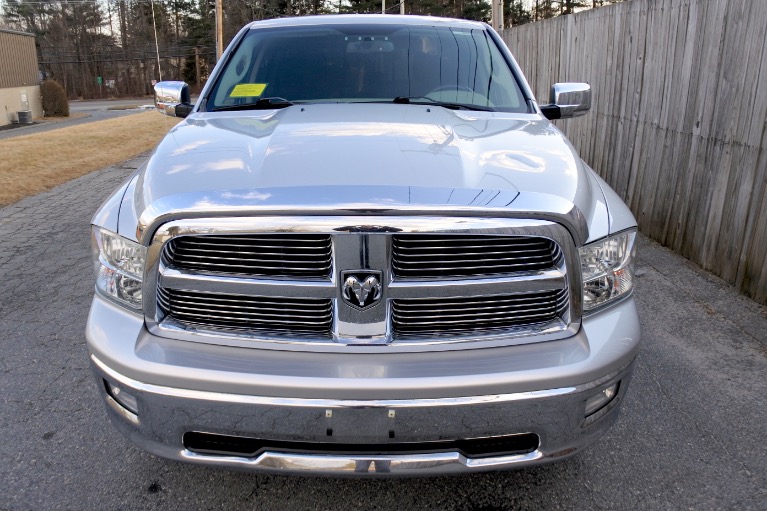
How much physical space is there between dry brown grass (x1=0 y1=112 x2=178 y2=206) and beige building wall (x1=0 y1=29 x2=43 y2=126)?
73.1ft

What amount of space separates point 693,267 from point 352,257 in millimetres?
4188

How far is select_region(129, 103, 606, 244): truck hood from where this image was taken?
1944 millimetres

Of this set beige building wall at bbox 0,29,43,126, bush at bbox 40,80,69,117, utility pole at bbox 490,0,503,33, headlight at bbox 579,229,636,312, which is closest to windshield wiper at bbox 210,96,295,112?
headlight at bbox 579,229,636,312

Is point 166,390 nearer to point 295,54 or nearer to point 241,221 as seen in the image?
point 241,221

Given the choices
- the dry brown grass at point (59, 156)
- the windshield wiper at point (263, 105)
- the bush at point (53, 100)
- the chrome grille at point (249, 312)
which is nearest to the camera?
the chrome grille at point (249, 312)

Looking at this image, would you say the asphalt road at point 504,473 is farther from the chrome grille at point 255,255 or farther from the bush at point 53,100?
the bush at point 53,100

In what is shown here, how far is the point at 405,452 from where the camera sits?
193 centimetres

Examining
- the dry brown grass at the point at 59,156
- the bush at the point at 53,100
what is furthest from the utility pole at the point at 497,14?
the bush at the point at 53,100

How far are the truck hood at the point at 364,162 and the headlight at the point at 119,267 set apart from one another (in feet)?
0.46

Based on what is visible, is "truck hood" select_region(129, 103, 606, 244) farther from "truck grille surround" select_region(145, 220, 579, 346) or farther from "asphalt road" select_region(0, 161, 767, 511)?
"asphalt road" select_region(0, 161, 767, 511)

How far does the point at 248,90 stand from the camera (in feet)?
11.2

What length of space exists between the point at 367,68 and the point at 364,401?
7.35 feet

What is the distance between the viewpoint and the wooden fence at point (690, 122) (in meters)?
4.45

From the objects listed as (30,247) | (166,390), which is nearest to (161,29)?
(30,247)
